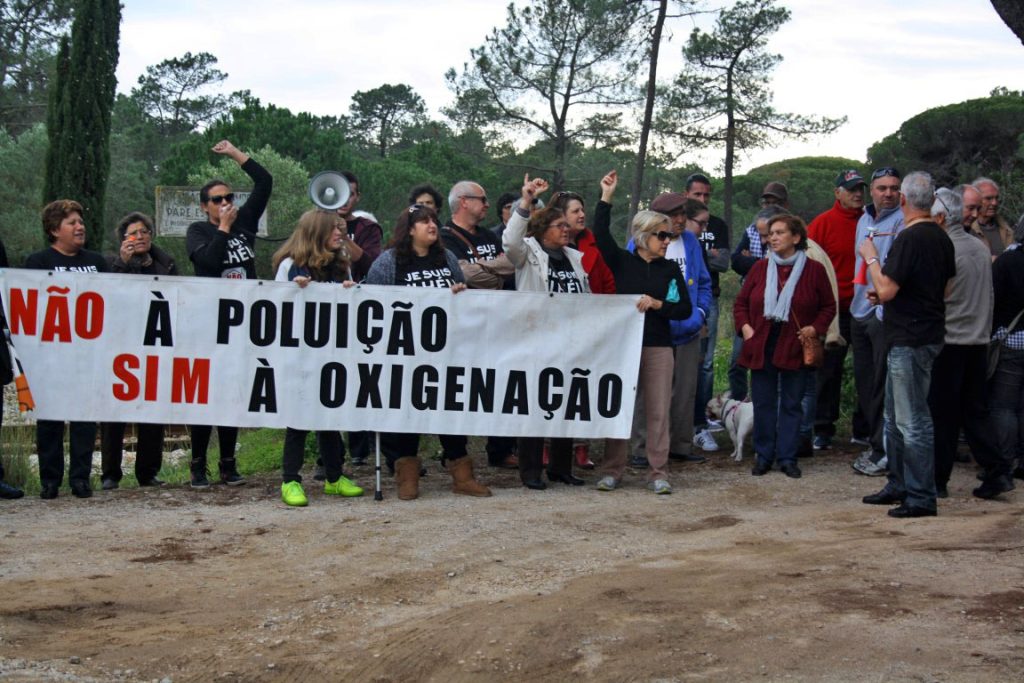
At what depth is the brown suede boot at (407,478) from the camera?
9.23 m

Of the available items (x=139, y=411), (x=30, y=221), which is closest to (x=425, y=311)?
(x=139, y=411)

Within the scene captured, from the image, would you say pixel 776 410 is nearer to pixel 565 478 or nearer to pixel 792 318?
pixel 792 318

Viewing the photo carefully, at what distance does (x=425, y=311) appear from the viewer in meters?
9.39

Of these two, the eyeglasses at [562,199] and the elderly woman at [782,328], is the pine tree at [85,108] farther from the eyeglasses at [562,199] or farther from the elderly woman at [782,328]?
the elderly woman at [782,328]

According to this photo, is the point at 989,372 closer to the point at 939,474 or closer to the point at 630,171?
the point at 939,474

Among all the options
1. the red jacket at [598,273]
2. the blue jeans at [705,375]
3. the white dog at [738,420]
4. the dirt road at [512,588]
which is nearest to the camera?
the dirt road at [512,588]

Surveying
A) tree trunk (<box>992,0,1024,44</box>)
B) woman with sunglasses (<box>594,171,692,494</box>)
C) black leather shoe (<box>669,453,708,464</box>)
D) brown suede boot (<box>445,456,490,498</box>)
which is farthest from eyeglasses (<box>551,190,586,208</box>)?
tree trunk (<box>992,0,1024,44</box>)

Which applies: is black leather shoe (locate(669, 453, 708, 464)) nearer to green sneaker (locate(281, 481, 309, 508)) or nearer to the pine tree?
green sneaker (locate(281, 481, 309, 508))

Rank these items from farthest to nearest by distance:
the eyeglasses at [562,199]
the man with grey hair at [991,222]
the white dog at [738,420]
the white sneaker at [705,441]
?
1. the white sneaker at [705,441]
2. the white dog at [738,420]
3. the man with grey hair at [991,222]
4. the eyeglasses at [562,199]

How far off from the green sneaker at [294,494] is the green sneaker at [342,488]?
13.6 inches

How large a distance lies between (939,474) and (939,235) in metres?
1.95

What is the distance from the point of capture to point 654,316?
974 cm

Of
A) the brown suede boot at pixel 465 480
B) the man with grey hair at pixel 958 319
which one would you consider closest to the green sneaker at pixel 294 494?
the brown suede boot at pixel 465 480

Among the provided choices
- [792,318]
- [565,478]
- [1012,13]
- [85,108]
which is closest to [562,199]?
[792,318]
